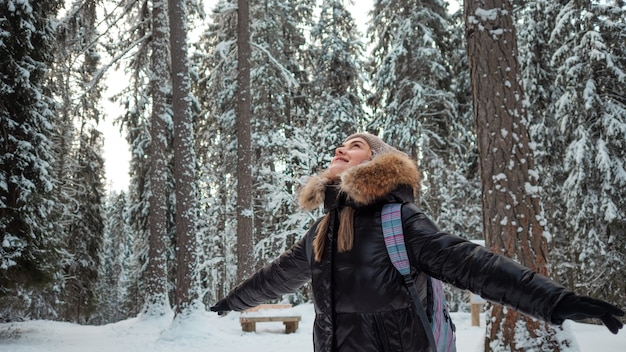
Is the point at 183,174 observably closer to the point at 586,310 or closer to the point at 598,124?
the point at 586,310

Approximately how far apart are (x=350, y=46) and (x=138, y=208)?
12921 millimetres

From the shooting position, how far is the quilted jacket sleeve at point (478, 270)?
6.51 feet

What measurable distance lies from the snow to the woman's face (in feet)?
19.6

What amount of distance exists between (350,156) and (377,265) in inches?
29.8

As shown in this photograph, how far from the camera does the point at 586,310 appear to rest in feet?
6.07

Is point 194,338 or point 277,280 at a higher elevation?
point 277,280

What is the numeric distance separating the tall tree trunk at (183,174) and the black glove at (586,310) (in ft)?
35.1

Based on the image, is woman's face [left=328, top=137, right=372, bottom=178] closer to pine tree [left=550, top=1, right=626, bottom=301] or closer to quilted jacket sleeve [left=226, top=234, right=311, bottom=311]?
quilted jacket sleeve [left=226, top=234, right=311, bottom=311]

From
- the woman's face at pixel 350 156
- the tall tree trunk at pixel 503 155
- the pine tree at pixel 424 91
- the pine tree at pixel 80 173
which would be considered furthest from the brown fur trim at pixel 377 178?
the pine tree at pixel 424 91

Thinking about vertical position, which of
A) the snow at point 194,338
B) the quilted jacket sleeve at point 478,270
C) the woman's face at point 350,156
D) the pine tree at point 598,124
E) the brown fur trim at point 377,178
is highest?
the pine tree at point 598,124

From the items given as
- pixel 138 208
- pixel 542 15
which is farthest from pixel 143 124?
pixel 542 15

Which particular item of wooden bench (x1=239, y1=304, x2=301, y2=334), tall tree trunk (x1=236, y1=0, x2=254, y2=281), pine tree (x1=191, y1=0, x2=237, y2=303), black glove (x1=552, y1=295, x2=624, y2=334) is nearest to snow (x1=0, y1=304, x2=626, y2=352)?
wooden bench (x1=239, y1=304, x2=301, y2=334)

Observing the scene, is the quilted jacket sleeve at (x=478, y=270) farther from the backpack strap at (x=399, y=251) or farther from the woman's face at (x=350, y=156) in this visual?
the woman's face at (x=350, y=156)

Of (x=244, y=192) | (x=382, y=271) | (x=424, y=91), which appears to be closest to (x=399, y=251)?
(x=382, y=271)
